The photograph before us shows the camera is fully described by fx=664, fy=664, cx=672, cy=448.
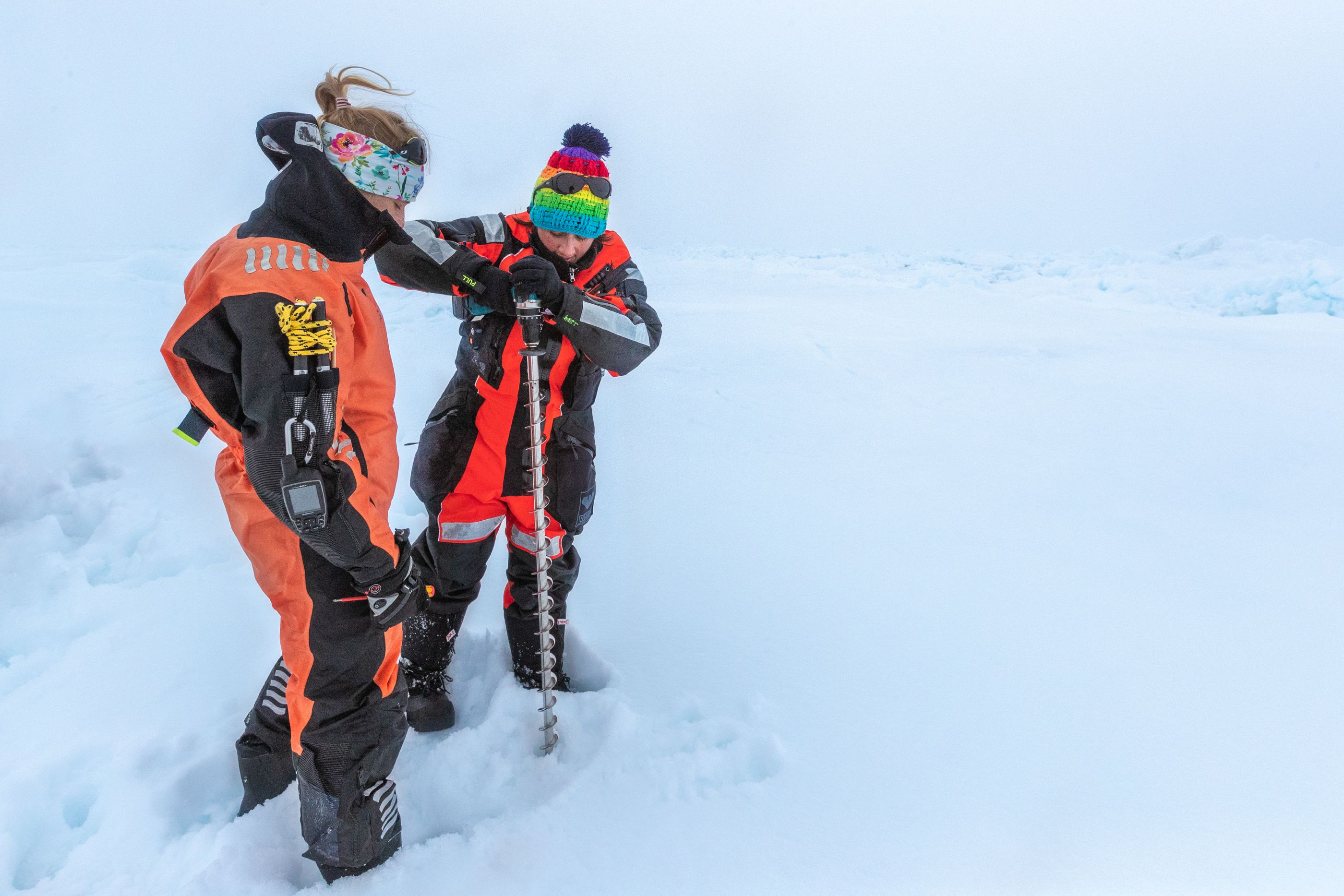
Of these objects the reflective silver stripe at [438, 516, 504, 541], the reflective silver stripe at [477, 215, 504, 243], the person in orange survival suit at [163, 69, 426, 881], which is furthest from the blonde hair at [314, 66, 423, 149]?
the reflective silver stripe at [438, 516, 504, 541]

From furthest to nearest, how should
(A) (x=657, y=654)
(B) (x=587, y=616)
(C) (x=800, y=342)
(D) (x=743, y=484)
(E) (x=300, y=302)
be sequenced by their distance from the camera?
(C) (x=800, y=342) → (D) (x=743, y=484) → (B) (x=587, y=616) → (A) (x=657, y=654) → (E) (x=300, y=302)

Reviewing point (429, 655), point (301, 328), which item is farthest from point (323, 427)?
point (429, 655)

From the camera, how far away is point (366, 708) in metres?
1.53

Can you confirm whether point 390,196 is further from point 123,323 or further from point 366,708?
point 123,323

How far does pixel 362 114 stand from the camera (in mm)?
1385

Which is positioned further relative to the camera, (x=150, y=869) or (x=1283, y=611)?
(x=1283, y=611)

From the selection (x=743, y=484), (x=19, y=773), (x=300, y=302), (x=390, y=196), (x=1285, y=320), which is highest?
(x=390, y=196)

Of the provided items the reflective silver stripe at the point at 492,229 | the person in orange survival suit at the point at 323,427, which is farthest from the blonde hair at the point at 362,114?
the reflective silver stripe at the point at 492,229

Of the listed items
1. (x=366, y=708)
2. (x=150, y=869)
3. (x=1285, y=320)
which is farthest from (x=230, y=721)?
(x=1285, y=320)

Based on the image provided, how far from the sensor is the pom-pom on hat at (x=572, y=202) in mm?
1903

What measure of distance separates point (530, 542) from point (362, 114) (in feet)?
4.16

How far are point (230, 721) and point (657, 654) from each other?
1297 millimetres

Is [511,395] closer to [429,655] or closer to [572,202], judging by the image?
A: [572,202]

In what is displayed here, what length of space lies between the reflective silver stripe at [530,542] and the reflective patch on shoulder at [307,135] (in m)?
1.19
